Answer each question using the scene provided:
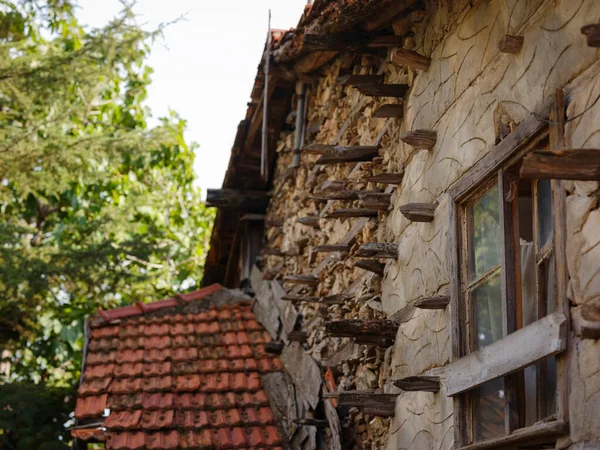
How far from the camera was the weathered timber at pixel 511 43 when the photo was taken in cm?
356

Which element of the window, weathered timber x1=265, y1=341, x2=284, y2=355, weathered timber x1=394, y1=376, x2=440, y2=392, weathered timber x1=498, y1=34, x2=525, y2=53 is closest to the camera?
the window

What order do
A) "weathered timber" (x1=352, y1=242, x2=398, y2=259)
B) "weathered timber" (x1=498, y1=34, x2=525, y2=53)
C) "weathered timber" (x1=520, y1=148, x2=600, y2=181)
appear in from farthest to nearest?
"weathered timber" (x1=352, y1=242, x2=398, y2=259) → "weathered timber" (x1=498, y1=34, x2=525, y2=53) → "weathered timber" (x1=520, y1=148, x2=600, y2=181)

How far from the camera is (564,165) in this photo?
268cm

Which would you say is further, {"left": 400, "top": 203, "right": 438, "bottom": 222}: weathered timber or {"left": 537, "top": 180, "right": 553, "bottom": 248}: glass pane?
{"left": 400, "top": 203, "right": 438, "bottom": 222}: weathered timber

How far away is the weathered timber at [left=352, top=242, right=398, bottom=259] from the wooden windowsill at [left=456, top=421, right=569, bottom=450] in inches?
58.2

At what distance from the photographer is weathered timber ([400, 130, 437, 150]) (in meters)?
4.37

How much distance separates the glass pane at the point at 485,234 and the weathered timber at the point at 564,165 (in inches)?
39.2

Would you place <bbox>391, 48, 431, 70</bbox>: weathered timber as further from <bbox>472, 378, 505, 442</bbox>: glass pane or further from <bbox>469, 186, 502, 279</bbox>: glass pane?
<bbox>472, 378, 505, 442</bbox>: glass pane

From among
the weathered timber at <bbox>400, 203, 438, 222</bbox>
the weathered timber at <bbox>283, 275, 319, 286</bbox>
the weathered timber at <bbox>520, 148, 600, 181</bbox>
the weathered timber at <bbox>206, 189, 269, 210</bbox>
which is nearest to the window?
the weathered timber at <bbox>400, 203, 438, 222</bbox>

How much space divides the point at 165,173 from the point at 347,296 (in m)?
10.1

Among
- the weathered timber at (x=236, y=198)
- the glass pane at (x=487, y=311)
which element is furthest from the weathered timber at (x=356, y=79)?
the weathered timber at (x=236, y=198)

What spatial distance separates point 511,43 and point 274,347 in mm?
4203

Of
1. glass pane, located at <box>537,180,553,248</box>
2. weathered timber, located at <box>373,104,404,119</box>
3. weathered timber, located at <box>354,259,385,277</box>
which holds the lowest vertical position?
glass pane, located at <box>537,180,553,248</box>

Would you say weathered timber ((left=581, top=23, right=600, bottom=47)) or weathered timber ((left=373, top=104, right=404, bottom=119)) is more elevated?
weathered timber ((left=373, top=104, right=404, bottom=119))
